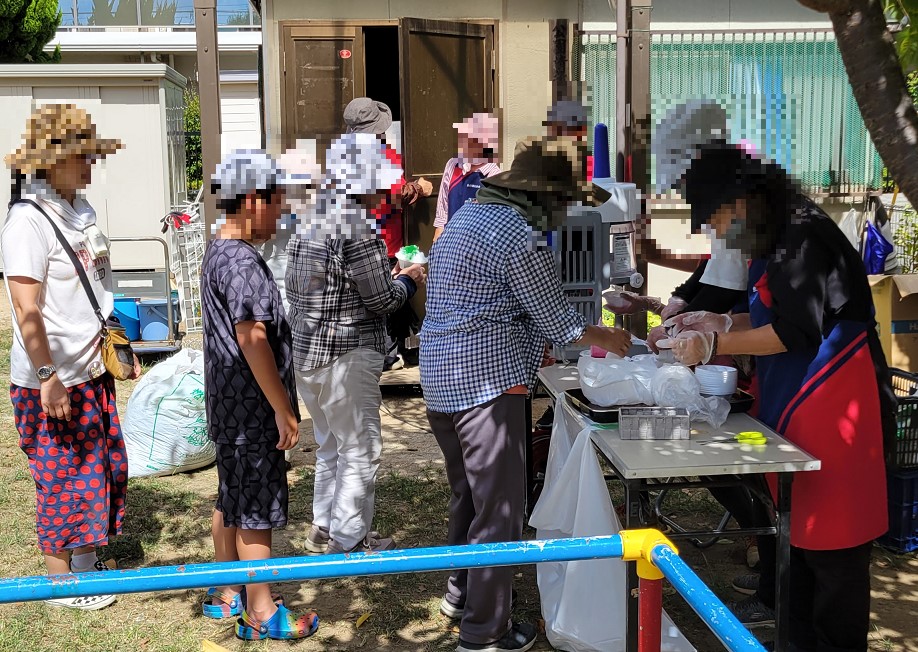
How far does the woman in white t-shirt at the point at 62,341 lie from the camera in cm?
340

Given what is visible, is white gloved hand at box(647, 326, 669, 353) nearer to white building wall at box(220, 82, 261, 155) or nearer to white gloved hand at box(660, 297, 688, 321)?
white gloved hand at box(660, 297, 688, 321)

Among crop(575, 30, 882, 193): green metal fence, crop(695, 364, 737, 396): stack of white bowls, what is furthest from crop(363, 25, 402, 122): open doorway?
crop(695, 364, 737, 396): stack of white bowls

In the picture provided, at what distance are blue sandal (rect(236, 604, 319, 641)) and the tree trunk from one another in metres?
2.66

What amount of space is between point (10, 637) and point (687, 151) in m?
3.04

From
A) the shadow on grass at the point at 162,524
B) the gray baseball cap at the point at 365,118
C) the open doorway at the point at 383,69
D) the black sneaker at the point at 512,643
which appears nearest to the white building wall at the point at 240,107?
the open doorway at the point at 383,69

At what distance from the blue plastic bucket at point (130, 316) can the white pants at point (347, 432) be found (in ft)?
14.1

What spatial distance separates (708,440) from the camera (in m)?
3.01

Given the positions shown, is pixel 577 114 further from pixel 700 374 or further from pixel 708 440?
pixel 708 440

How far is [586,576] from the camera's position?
3.12 m

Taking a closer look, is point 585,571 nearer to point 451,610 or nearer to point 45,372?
point 451,610

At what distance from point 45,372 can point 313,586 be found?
1406 mm

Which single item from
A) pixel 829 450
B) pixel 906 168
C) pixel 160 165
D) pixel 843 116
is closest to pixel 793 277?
pixel 829 450

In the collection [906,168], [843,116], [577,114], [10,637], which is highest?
[843,116]

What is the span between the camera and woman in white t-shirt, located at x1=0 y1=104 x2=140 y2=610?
3.40 m
